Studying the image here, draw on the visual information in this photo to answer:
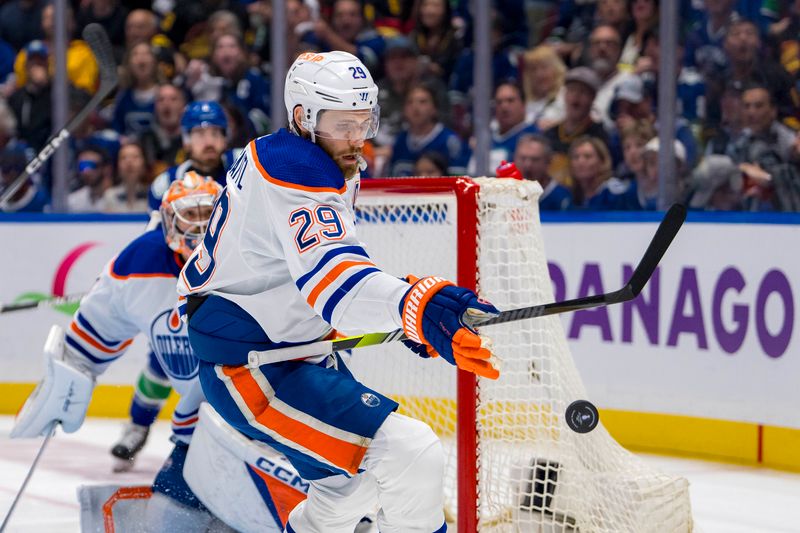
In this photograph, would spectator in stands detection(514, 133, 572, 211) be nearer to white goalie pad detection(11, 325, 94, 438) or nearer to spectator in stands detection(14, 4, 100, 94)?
spectator in stands detection(14, 4, 100, 94)

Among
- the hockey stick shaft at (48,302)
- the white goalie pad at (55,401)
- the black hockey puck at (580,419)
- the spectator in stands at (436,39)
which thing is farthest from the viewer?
the spectator in stands at (436,39)

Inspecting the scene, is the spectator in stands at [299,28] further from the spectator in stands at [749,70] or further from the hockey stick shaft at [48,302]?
the spectator in stands at [749,70]

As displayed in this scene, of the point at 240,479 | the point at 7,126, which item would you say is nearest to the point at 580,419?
the point at 240,479

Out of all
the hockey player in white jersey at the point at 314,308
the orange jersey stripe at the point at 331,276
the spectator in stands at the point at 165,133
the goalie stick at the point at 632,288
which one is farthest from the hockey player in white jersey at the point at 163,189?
the goalie stick at the point at 632,288

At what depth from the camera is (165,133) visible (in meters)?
5.63

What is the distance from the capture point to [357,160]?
2295mm

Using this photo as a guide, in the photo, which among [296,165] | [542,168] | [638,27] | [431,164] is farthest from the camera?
[431,164]

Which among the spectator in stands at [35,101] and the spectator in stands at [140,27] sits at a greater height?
the spectator in stands at [140,27]

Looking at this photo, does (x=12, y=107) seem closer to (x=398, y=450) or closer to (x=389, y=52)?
(x=389, y=52)

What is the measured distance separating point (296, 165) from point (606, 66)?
2.86 meters

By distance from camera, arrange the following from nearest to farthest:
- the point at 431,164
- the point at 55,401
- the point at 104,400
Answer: the point at 55,401 < the point at 431,164 < the point at 104,400

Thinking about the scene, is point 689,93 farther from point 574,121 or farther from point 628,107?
point 574,121

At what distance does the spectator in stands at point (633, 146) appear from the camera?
4.61 m

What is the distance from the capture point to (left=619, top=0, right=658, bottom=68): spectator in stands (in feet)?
15.3
